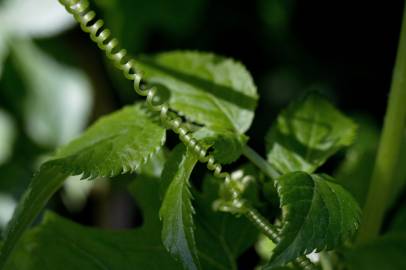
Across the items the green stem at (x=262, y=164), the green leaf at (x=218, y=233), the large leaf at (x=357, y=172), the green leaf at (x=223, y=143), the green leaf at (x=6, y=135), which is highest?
the green leaf at (x=6, y=135)

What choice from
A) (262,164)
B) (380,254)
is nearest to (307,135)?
(262,164)

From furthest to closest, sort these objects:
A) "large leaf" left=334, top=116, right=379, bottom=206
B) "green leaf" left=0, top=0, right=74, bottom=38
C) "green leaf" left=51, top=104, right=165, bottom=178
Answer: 1. "green leaf" left=0, top=0, right=74, bottom=38
2. "large leaf" left=334, top=116, right=379, bottom=206
3. "green leaf" left=51, top=104, right=165, bottom=178

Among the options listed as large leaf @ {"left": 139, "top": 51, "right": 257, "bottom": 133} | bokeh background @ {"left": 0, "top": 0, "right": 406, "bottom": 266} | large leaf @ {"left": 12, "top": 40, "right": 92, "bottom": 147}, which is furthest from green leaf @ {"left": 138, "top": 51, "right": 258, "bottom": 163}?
large leaf @ {"left": 12, "top": 40, "right": 92, "bottom": 147}

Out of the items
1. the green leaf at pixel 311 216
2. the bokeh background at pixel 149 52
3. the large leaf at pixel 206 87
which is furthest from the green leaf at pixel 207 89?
the bokeh background at pixel 149 52

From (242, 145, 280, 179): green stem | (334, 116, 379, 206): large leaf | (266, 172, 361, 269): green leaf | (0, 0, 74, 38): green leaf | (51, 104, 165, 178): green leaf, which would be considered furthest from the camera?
(0, 0, 74, 38): green leaf

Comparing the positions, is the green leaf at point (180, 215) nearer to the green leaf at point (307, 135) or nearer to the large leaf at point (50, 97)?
the green leaf at point (307, 135)

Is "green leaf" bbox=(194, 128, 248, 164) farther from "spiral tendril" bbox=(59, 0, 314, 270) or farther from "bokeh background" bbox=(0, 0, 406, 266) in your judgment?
"bokeh background" bbox=(0, 0, 406, 266)
